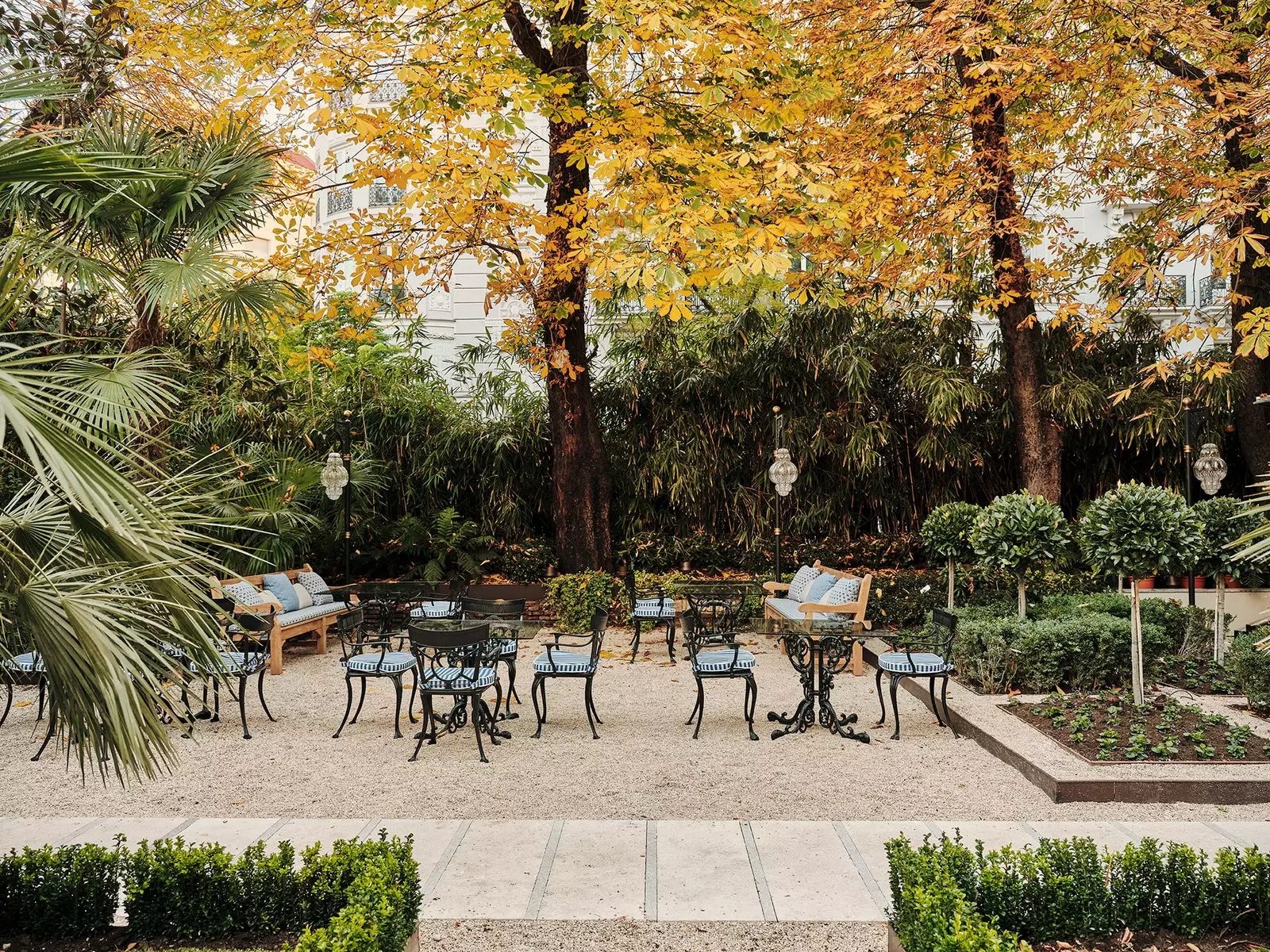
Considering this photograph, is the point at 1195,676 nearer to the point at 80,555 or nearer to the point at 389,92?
the point at 80,555

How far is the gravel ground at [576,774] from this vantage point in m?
5.29

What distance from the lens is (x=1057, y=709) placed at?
22.5ft

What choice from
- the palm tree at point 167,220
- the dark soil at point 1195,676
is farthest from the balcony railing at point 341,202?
the dark soil at point 1195,676

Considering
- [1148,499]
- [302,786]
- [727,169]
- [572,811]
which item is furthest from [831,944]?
[727,169]

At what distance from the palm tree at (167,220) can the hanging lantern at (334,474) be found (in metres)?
3.79

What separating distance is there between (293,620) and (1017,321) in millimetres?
8780

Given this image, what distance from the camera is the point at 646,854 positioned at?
4562 millimetres

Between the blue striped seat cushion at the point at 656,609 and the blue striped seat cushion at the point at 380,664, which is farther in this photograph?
the blue striped seat cushion at the point at 656,609

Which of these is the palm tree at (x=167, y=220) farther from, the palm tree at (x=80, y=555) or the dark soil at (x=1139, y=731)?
the dark soil at (x=1139, y=731)

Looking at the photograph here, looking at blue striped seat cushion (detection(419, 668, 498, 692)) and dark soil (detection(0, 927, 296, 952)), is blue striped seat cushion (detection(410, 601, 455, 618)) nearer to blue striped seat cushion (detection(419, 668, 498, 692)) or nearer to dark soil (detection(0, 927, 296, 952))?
blue striped seat cushion (detection(419, 668, 498, 692))

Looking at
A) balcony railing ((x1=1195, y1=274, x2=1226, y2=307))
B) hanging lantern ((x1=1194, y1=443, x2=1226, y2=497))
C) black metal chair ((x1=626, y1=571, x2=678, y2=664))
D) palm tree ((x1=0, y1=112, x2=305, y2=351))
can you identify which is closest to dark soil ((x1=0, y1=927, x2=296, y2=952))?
palm tree ((x1=0, y1=112, x2=305, y2=351))

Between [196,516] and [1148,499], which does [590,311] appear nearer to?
[1148,499]

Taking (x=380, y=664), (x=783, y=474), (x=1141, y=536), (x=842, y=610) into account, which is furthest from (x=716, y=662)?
(x=783, y=474)

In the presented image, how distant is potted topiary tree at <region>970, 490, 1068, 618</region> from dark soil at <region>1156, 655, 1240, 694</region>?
1.29 m
